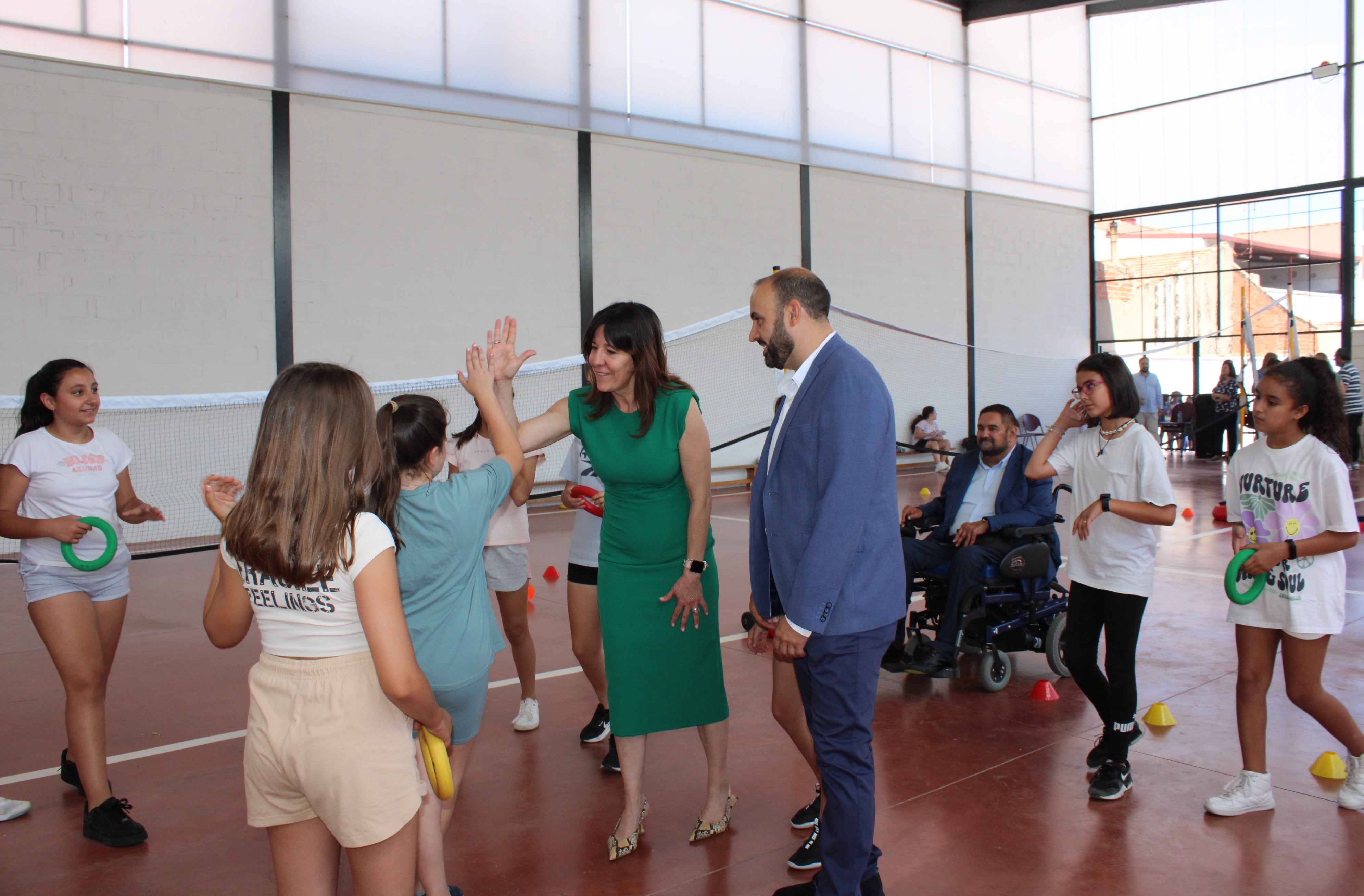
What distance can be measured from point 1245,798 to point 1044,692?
127 cm

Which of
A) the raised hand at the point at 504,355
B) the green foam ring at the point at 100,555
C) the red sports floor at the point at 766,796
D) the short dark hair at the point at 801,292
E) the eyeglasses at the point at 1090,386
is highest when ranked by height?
the short dark hair at the point at 801,292

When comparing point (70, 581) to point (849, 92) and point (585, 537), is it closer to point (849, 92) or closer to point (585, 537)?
point (585, 537)

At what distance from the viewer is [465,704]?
2.25 meters

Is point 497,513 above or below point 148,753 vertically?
above

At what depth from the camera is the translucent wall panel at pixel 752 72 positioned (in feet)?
43.4

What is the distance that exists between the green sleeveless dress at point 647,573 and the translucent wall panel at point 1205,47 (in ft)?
60.1

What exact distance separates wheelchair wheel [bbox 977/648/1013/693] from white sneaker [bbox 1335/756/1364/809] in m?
1.45

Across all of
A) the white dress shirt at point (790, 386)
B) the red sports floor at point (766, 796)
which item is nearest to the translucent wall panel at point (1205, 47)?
the red sports floor at point (766, 796)

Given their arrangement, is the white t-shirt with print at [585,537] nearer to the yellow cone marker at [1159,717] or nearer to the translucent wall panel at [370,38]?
the yellow cone marker at [1159,717]

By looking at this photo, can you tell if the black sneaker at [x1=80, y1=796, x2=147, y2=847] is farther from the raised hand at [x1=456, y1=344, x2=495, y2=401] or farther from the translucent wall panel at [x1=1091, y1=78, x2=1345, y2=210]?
the translucent wall panel at [x1=1091, y1=78, x2=1345, y2=210]

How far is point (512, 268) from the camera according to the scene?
37.3ft

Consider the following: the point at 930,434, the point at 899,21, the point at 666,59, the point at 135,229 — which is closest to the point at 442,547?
the point at 135,229

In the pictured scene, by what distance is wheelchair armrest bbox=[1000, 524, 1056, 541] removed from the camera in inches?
175

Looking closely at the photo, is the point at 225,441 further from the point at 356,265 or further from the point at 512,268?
the point at 512,268
